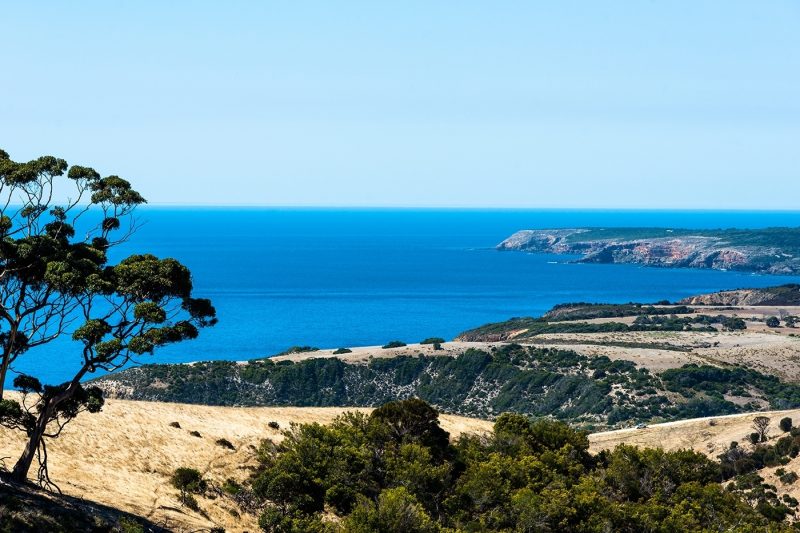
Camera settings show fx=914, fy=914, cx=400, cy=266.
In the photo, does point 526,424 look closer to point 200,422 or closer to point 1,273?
point 200,422

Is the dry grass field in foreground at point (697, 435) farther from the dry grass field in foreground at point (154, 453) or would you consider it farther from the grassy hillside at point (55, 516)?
the grassy hillside at point (55, 516)

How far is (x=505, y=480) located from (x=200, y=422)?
18161 millimetres

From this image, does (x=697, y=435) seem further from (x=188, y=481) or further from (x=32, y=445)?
(x=32, y=445)

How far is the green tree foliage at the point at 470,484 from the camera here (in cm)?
3769

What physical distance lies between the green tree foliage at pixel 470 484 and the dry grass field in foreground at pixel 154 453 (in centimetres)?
207

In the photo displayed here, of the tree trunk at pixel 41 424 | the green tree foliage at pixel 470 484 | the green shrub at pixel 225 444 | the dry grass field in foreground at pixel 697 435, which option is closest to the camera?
the tree trunk at pixel 41 424

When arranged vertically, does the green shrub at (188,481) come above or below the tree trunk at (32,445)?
below

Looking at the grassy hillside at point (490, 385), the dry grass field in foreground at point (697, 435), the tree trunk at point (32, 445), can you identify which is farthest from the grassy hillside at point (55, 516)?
the grassy hillside at point (490, 385)

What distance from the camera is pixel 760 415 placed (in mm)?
72438

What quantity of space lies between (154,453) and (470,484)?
595 inches

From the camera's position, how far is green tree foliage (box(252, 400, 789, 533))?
124 feet

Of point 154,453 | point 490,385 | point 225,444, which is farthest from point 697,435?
point 490,385

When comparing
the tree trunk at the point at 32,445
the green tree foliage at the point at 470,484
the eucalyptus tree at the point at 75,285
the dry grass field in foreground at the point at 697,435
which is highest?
the eucalyptus tree at the point at 75,285

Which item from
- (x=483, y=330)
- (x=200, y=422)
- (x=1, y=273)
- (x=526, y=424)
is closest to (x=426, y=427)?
(x=526, y=424)
